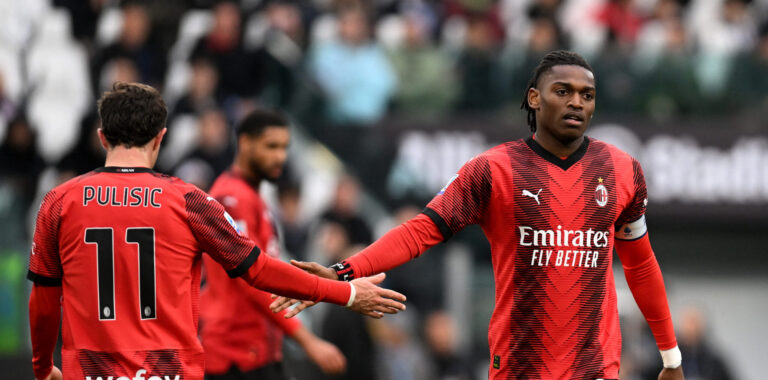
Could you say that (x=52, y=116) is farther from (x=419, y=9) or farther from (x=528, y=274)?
(x=528, y=274)

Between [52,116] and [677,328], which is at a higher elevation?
[52,116]

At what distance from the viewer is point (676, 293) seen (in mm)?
15977

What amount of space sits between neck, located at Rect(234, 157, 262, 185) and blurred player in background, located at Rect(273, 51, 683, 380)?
200 cm

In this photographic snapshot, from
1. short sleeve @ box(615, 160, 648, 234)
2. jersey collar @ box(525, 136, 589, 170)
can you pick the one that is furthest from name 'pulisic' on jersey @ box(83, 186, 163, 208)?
short sleeve @ box(615, 160, 648, 234)

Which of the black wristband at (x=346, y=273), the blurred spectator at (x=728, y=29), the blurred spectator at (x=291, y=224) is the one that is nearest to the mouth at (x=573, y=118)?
the black wristband at (x=346, y=273)

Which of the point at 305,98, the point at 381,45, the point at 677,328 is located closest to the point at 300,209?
the point at 305,98

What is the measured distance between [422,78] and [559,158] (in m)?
7.93

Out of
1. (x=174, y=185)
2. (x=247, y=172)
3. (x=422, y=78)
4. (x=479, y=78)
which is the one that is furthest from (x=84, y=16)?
(x=174, y=185)

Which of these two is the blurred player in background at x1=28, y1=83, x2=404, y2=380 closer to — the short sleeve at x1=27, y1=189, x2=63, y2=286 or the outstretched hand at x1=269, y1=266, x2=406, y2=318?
the short sleeve at x1=27, y1=189, x2=63, y2=286

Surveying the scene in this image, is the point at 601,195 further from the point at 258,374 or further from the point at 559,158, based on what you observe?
the point at 258,374

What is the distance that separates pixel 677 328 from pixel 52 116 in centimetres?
862

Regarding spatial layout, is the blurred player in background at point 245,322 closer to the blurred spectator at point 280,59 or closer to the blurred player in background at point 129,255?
the blurred player in background at point 129,255

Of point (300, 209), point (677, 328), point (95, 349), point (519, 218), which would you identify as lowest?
point (677, 328)

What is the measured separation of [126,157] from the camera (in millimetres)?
5324
